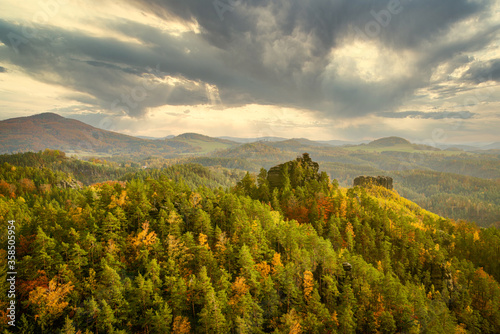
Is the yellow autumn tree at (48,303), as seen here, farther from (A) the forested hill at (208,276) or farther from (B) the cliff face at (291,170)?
(B) the cliff face at (291,170)

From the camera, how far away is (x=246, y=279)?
153ft

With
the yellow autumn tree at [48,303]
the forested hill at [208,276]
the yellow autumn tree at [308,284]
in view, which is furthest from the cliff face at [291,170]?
the yellow autumn tree at [48,303]

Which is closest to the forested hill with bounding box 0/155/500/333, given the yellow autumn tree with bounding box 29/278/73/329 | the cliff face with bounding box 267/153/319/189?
the yellow autumn tree with bounding box 29/278/73/329

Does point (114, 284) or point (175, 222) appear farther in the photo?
point (175, 222)

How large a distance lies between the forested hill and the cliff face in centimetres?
3120

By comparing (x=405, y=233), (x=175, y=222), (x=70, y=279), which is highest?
(x=175, y=222)

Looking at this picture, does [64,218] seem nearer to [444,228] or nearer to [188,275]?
[188,275]

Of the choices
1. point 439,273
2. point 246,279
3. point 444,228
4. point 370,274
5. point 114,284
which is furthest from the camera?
point 444,228

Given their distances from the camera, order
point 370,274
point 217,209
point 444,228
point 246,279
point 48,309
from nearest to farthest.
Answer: point 48,309 < point 246,279 < point 370,274 < point 217,209 < point 444,228

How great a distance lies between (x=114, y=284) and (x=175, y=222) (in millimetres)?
16714

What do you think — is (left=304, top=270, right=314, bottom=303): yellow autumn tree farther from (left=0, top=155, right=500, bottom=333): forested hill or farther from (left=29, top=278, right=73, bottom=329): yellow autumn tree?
(left=29, top=278, right=73, bottom=329): yellow autumn tree

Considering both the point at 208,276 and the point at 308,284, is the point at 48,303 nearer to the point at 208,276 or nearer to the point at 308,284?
the point at 208,276

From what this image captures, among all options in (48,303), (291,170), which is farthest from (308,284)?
(291,170)

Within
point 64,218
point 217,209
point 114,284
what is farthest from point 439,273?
point 64,218
